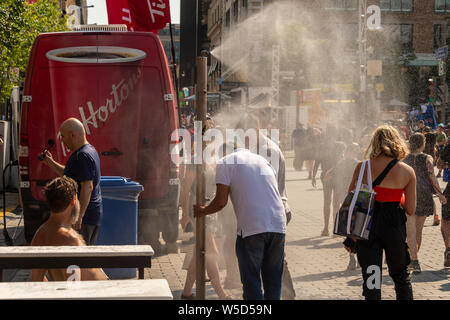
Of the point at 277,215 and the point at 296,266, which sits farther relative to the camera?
the point at 296,266

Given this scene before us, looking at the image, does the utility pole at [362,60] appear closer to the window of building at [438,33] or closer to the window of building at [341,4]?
the window of building at [341,4]

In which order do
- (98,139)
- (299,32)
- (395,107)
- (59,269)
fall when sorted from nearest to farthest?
1. (59,269)
2. (98,139)
3. (299,32)
4. (395,107)

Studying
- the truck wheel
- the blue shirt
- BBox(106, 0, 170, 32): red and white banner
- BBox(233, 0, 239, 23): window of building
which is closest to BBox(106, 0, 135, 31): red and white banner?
BBox(106, 0, 170, 32): red and white banner

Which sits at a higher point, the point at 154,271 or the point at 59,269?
the point at 59,269

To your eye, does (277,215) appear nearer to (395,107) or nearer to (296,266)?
(296,266)

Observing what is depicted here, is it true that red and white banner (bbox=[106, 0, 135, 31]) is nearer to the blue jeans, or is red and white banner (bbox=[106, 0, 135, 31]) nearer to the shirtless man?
the shirtless man

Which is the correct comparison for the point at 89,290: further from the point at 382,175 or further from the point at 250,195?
the point at 382,175

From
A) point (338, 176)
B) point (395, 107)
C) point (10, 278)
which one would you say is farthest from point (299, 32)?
point (10, 278)

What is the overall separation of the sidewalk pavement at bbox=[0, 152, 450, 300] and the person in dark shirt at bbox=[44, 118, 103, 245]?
1.15 metres

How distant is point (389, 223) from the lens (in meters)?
5.82

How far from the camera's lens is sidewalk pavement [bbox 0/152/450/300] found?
752 centimetres

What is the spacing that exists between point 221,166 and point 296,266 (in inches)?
161

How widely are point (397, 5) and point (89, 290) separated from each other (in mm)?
67147
